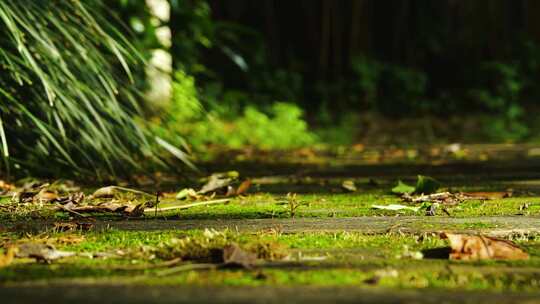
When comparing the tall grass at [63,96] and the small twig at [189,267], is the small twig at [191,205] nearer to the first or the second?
the tall grass at [63,96]

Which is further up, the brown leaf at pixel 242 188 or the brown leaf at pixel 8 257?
the brown leaf at pixel 242 188

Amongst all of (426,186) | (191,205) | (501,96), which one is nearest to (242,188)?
(191,205)

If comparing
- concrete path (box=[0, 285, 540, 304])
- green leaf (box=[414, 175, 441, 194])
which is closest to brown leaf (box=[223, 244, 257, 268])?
concrete path (box=[0, 285, 540, 304])

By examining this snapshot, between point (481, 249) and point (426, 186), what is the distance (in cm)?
96

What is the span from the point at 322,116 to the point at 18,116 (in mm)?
5166

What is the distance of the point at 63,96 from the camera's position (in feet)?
7.43

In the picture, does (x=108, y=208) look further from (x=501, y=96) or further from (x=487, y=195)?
(x=501, y=96)

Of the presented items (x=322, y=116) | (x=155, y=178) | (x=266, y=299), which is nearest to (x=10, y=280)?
(x=266, y=299)

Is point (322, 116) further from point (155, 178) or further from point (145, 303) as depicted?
point (145, 303)

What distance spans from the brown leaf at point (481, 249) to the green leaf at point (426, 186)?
35.1 inches

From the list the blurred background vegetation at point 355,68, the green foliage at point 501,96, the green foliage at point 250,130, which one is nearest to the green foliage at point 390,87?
the blurred background vegetation at point 355,68

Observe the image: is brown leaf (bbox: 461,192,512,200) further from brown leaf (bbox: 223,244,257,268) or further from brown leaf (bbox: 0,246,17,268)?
brown leaf (bbox: 0,246,17,268)

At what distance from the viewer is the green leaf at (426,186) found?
2.18m

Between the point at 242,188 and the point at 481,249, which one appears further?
the point at 242,188
